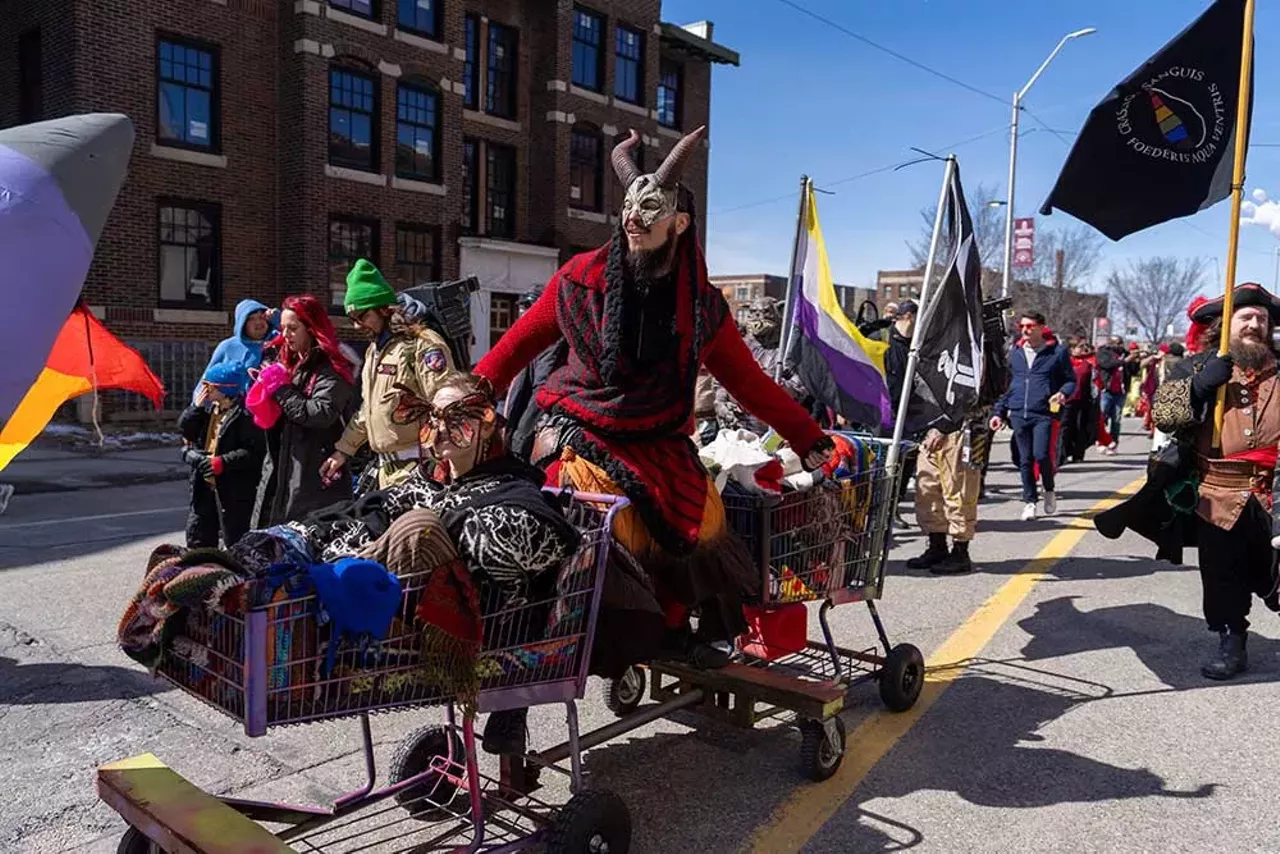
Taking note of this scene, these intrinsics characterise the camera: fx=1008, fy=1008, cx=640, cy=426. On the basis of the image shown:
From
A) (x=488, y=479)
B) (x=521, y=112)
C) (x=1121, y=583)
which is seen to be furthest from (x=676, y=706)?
(x=521, y=112)

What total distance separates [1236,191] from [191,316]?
17289mm

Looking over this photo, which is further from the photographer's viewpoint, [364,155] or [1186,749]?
[364,155]

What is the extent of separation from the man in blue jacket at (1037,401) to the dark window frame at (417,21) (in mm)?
15504

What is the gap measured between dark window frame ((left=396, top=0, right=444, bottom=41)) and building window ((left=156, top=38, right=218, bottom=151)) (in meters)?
4.05


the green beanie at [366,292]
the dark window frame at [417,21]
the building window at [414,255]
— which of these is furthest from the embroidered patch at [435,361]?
the dark window frame at [417,21]

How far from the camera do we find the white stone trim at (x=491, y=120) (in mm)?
23469

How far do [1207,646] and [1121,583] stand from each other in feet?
5.46

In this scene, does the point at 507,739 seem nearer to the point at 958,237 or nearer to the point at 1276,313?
the point at 958,237

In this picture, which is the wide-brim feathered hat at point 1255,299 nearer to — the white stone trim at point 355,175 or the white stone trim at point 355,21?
the white stone trim at point 355,175

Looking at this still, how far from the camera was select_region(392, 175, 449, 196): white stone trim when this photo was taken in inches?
827

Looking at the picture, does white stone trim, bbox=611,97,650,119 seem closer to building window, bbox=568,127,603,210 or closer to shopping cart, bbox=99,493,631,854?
building window, bbox=568,127,603,210

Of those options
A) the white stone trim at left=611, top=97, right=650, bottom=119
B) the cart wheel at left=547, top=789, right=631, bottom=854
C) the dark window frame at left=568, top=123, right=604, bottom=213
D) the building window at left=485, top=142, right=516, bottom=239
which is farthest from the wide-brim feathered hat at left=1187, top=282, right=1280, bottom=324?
the white stone trim at left=611, top=97, right=650, bottom=119

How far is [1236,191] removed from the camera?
17.0 ft

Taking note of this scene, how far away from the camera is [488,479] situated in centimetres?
305
